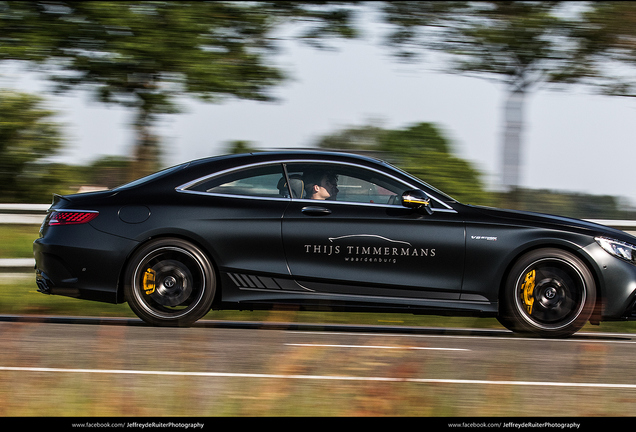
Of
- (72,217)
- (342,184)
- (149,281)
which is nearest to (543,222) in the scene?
(342,184)

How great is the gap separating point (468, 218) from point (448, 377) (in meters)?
2.06

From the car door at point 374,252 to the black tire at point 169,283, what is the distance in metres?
0.74

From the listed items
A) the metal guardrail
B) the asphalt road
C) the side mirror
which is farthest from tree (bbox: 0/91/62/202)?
the side mirror

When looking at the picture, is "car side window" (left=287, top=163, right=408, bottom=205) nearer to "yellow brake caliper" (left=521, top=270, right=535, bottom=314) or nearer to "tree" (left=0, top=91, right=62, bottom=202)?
"yellow brake caliper" (left=521, top=270, right=535, bottom=314)

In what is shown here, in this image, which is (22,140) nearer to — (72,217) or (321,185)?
(72,217)

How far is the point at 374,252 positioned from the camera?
690cm

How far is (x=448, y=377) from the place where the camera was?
5305 mm

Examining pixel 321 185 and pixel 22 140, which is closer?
pixel 321 185

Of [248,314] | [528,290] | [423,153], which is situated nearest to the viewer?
[528,290]

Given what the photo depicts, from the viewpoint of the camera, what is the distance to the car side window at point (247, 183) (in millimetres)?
7121

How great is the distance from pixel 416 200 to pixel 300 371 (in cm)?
217

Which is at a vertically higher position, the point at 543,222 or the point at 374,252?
the point at 543,222

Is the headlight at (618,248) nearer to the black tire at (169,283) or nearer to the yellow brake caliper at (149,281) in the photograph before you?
the black tire at (169,283)

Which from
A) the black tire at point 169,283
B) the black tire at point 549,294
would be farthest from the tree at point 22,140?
the black tire at point 549,294
